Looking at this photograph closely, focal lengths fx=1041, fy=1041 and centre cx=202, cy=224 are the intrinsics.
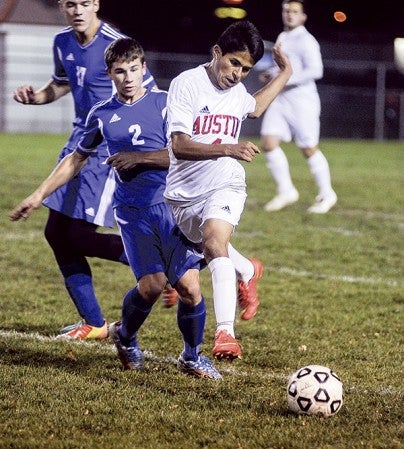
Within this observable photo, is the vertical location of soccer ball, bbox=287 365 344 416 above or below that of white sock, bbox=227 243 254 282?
below

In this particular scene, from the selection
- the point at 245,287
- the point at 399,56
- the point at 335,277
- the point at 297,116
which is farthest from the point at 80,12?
the point at 399,56

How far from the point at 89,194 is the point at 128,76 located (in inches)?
46.6

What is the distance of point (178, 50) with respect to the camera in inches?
1280

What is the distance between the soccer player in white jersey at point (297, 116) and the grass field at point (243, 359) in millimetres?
1093

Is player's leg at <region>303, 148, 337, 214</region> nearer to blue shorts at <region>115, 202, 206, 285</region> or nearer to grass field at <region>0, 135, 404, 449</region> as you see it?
grass field at <region>0, 135, 404, 449</region>

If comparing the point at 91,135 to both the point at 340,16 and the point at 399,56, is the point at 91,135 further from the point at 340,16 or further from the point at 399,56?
the point at 340,16

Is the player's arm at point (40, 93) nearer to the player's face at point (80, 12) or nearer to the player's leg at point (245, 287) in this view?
the player's face at point (80, 12)

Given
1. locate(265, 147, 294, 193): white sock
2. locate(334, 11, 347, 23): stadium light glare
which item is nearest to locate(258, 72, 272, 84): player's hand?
locate(265, 147, 294, 193): white sock

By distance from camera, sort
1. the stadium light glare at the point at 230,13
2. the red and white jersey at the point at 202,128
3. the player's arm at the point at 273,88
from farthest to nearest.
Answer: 1. the stadium light glare at the point at 230,13
2. the player's arm at the point at 273,88
3. the red and white jersey at the point at 202,128

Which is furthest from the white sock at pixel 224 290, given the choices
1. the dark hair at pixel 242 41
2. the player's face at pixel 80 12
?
the player's face at pixel 80 12

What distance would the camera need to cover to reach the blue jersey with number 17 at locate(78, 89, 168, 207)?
525 cm

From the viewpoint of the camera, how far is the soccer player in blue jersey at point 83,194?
6.14 meters

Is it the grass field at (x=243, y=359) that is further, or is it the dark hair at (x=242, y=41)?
the dark hair at (x=242, y=41)

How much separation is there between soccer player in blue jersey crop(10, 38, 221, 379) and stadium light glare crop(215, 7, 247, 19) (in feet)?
92.4
